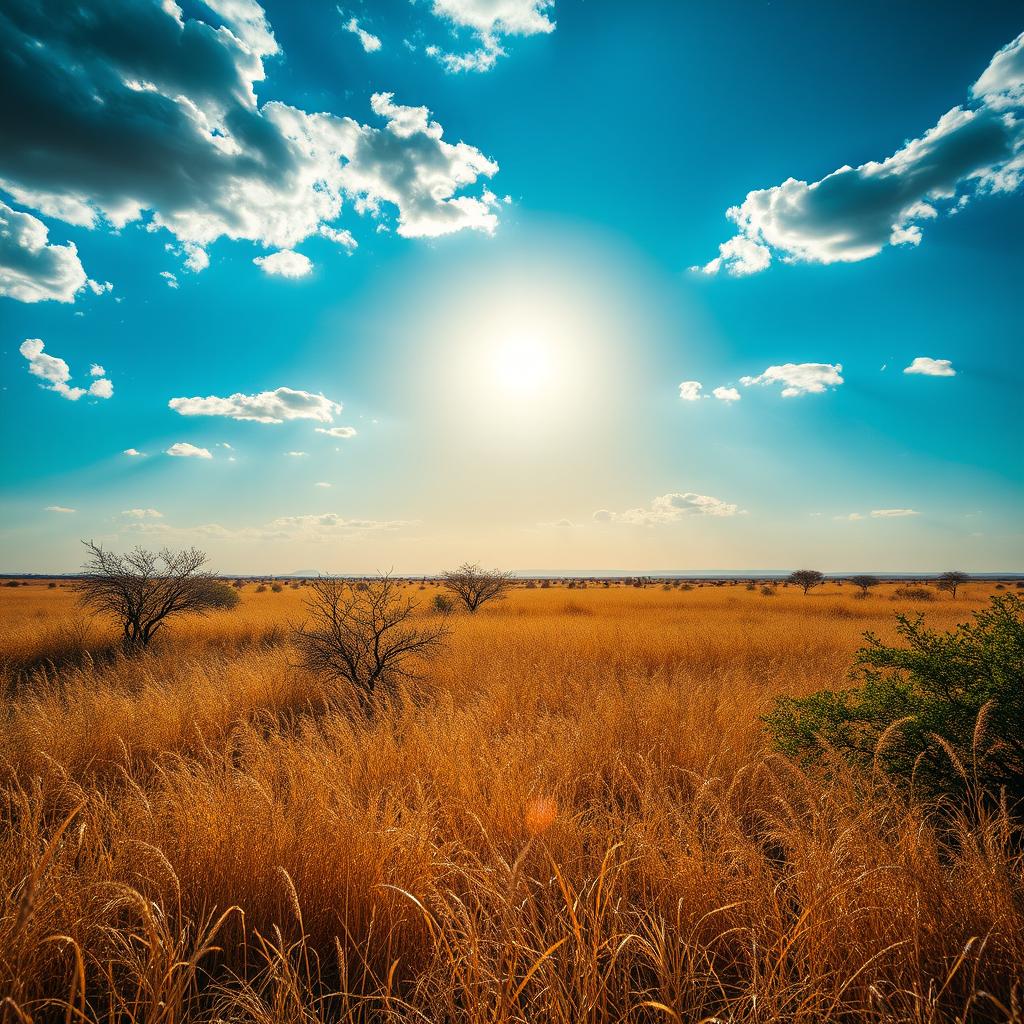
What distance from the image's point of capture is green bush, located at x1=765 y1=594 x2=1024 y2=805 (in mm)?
3502

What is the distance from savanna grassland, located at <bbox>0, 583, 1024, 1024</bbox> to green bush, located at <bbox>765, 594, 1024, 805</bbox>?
0.98ft

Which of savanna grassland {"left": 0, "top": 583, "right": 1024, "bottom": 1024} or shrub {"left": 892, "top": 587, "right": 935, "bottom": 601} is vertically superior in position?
savanna grassland {"left": 0, "top": 583, "right": 1024, "bottom": 1024}

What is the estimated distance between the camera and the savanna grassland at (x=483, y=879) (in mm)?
1918

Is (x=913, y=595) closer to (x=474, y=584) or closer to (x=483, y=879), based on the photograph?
(x=474, y=584)

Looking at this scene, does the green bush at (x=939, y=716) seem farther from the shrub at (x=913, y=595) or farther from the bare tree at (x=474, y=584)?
the shrub at (x=913, y=595)

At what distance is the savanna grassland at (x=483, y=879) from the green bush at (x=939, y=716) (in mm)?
299

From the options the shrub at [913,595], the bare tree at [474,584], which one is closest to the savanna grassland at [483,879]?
the bare tree at [474,584]

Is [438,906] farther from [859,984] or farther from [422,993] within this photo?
[859,984]

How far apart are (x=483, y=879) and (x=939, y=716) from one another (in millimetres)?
3749

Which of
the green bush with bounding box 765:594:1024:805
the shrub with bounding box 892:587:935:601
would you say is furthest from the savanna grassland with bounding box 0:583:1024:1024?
the shrub with bounding box 892:587:935:601

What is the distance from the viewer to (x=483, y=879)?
2646 mm

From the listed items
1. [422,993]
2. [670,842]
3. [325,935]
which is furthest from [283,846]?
[670,842]

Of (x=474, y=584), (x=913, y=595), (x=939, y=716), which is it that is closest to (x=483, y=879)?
(x=939, y=716)

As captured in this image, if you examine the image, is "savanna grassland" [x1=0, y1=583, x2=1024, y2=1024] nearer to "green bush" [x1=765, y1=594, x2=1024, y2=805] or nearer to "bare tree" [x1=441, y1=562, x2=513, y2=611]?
"green bush" [x1=765, y1=594, x2=1024, y2=805]
